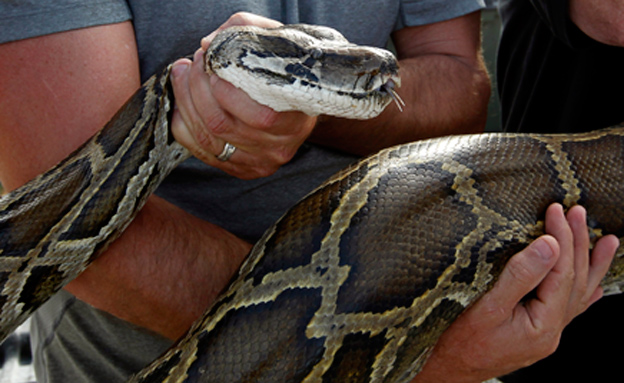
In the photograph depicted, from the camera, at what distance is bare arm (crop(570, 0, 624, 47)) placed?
175cm

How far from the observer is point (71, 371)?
225 centimetres

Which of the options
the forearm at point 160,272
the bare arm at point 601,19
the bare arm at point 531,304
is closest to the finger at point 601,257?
the bare arm at point 531,304

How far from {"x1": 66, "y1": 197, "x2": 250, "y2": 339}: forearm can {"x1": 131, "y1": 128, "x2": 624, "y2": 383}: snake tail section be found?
0.34m

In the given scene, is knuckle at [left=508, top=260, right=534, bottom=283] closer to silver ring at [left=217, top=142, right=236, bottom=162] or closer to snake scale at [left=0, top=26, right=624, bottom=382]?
snake scale at [left=0, top=26, right=624, bottom=382]

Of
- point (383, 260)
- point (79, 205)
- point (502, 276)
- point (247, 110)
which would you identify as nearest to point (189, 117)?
point (247, 110)

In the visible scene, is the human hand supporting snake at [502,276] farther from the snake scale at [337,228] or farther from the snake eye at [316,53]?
the snake eye at [316,53]

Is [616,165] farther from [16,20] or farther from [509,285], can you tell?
[16,20]

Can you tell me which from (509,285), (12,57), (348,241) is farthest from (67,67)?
(509,285)

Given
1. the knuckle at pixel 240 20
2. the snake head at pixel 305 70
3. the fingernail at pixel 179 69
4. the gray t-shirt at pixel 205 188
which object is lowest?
the gray t-shirt at pixel 205 188

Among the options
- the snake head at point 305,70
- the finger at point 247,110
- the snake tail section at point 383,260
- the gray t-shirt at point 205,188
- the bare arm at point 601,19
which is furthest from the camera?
the gray t-shirt at point 205,188

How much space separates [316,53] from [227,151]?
1.54 ft

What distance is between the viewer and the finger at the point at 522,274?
154cm

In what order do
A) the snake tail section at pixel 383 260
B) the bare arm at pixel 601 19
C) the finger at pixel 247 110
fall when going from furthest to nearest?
the bare arm at pixel 601 19 → the finger at pixel 247 110 → the snake tail section at pixel 383 260

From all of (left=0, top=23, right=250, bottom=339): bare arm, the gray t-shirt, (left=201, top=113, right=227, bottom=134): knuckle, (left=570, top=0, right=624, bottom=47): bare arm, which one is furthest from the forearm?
(left=570, top=0, right=624, bottom=47): bare arm
